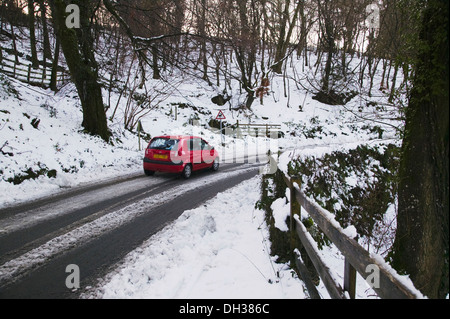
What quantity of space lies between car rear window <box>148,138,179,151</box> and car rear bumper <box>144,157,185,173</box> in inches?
19.9

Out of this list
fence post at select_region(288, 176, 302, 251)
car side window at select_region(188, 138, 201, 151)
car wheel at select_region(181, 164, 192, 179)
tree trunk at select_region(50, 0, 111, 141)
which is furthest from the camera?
tree trunk at select_region(50, 0, 111, 141)

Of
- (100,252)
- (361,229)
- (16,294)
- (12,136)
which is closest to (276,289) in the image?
(100,252)

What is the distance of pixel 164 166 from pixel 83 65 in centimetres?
557

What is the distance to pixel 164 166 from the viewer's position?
991 cm

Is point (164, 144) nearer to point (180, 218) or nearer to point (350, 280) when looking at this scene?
point (180, 218)

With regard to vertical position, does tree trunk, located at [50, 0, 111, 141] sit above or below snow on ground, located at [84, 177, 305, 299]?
above

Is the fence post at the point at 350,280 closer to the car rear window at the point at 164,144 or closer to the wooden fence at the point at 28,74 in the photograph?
the car rear window at the point at 164,144

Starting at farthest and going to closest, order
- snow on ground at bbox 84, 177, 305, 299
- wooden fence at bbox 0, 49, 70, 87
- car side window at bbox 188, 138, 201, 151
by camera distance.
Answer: wooden fence at bbox 0, 49, 70, 87, car side window at bbox 188, 138, 201, 151, snow on ground at bbox 84, 177, 305, 299

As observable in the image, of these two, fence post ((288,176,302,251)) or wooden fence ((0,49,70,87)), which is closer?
fence post ((288,176,302,251))

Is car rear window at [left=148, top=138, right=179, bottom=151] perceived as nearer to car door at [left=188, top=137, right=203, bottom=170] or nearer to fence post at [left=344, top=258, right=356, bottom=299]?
car door at [left=188, top=137, right=203, bottom=170]

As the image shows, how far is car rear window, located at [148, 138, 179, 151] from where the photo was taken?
9859mm

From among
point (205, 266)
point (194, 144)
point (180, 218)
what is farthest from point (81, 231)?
point (194, 144)

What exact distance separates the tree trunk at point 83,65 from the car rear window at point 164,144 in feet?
13.0

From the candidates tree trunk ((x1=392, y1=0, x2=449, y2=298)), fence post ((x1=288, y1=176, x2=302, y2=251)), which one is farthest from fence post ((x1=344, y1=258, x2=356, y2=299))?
fence post ((x1=288, y1=176, x2=302, y2=251))
